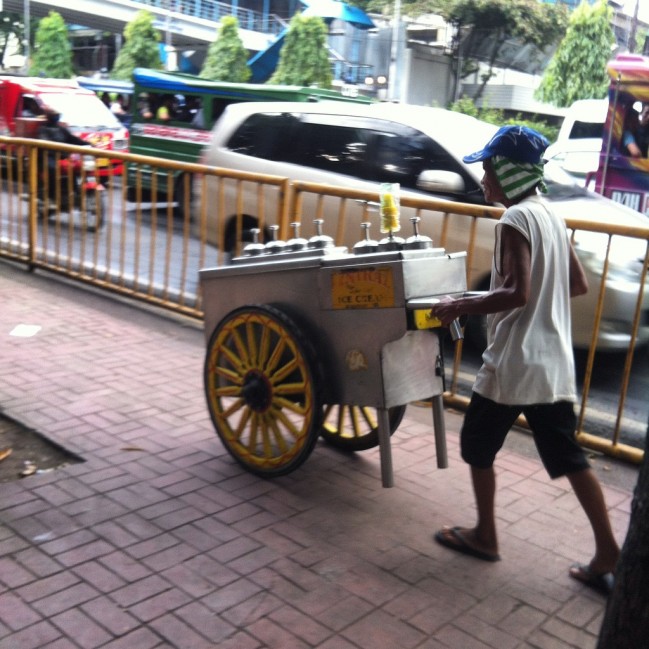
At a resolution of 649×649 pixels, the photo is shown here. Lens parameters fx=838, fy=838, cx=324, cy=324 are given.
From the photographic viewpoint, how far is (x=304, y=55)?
30.2m

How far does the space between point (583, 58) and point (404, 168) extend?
1019 inches

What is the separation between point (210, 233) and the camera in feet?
23.0

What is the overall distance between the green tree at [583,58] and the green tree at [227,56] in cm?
1159

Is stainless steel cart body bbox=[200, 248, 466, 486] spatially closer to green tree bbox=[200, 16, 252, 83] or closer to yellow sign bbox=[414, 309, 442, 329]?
yellow sign bbox=[414, 309, 442, 329]

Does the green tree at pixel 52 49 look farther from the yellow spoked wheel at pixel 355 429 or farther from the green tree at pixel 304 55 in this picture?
the yellow spoked wheel at pixel 355 429

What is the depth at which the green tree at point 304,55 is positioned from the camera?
30.1 m

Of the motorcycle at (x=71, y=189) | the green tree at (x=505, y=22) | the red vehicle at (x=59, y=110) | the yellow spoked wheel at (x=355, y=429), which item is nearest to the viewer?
the yellow spoked wheel at (x=355, y=429)

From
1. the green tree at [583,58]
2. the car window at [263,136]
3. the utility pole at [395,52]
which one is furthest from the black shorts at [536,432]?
the utility pole at [395,52]

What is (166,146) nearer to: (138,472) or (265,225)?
(265,225)

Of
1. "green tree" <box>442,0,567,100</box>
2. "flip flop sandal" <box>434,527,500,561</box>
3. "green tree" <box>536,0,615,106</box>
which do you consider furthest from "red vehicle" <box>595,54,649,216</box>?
"green tree" <box>442,0,567,100</box>

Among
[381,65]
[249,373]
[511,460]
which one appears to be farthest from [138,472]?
[381,65]

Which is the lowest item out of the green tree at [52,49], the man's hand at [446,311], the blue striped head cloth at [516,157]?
the man's hand at [446,311]

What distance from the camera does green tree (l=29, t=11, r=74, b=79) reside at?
35688 millimetres

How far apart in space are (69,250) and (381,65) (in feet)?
105
